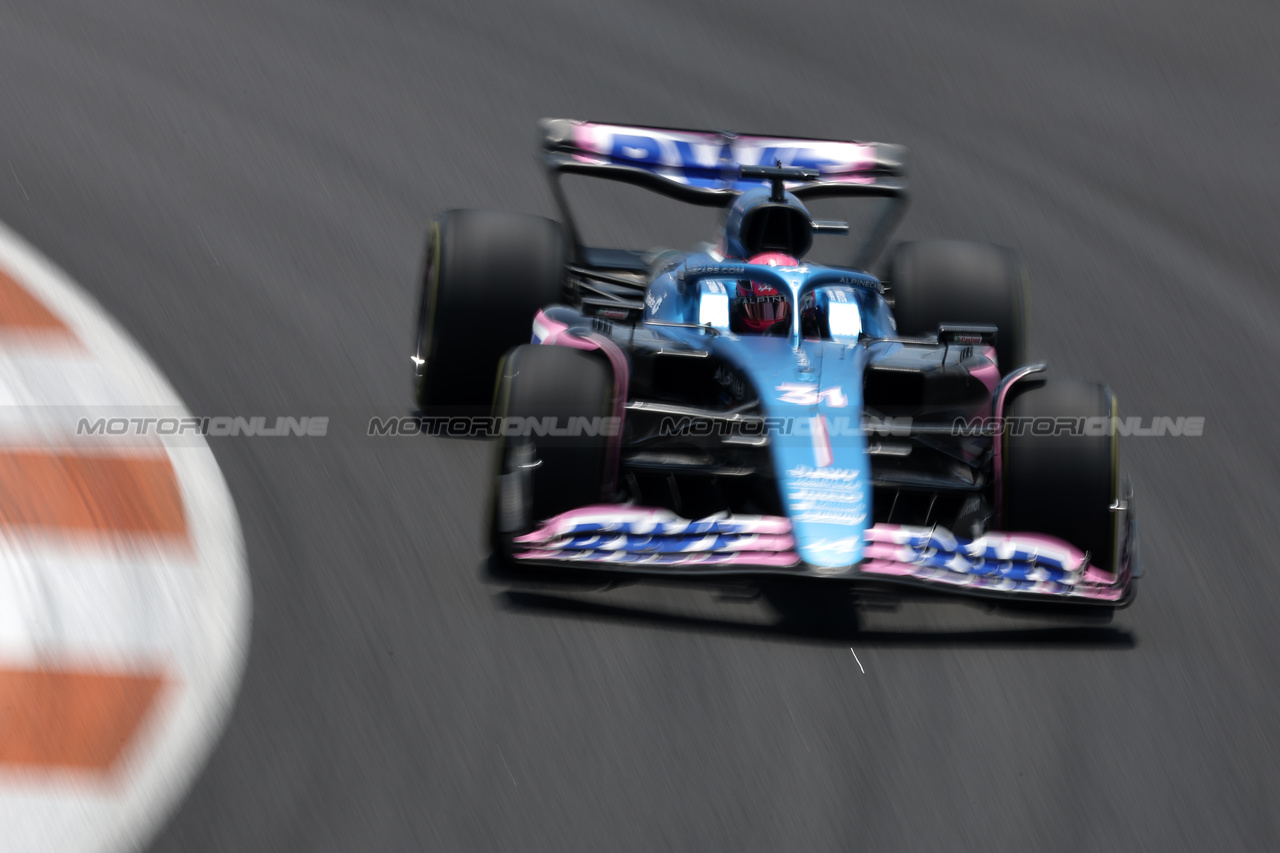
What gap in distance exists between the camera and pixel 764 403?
600cm

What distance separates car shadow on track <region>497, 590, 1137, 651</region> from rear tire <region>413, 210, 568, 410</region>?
1610 millimetres

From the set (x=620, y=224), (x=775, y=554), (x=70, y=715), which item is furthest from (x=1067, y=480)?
(x=620, y=224)

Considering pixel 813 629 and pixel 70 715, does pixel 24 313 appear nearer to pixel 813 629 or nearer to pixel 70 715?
pixel 70 715

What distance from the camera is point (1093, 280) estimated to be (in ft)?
32.0

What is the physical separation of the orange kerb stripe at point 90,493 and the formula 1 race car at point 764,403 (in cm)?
137

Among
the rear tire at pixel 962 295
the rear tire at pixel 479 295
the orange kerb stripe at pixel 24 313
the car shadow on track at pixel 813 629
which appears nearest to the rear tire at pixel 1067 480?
the car shadow on track at pixel 813 629

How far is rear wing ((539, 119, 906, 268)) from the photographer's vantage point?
7.79m

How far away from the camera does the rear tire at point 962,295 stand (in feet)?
24.2

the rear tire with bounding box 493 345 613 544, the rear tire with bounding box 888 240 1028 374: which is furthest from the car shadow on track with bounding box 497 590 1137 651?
the rear tire with bounding box 888 240 1028 374

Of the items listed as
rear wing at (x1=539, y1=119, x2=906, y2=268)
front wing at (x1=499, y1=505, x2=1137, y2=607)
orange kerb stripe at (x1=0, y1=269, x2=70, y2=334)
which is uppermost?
rear wing at (x1=539, y1=119, x2=906, y2=268)

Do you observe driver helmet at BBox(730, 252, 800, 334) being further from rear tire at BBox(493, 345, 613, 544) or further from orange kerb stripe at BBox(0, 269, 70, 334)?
orange kerb stripe at BBox(0, 269, 70, 334)

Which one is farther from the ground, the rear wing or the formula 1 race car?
the rear wing

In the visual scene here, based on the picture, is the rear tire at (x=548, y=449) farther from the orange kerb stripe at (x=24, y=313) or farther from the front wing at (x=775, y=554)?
the orange kerb stripe at (x=24, y=313)

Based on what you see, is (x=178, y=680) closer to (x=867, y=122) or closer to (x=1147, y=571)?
(x=1147, y=571)
